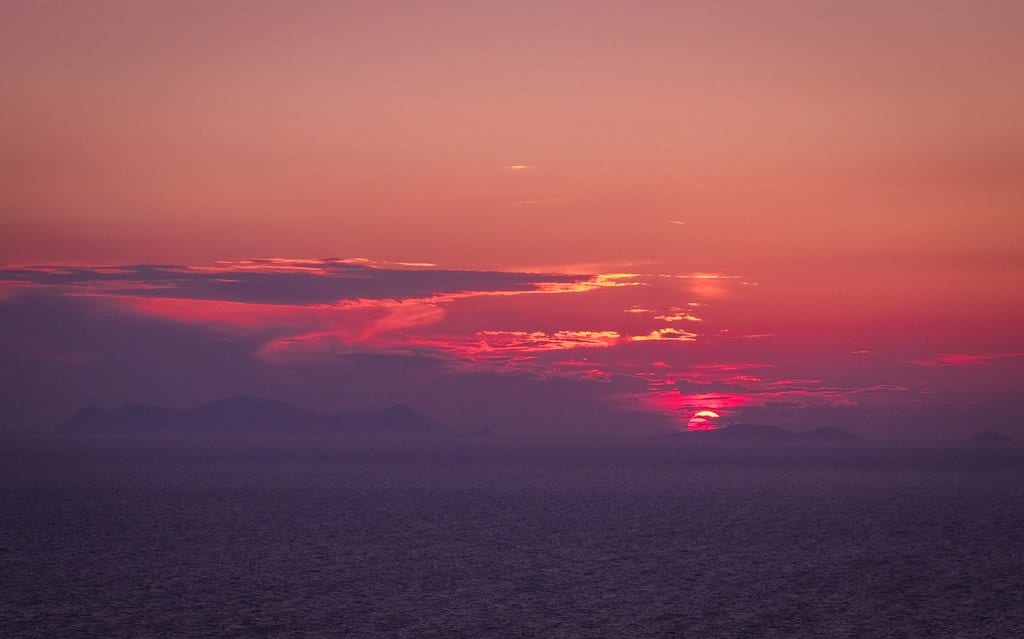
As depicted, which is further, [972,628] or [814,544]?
[814,544]

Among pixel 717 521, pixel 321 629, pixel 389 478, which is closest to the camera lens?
pixel 321 629

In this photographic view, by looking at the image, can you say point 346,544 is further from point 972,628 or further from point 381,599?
point 972,628

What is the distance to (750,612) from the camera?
120 feet

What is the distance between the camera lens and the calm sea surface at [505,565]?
3450cm

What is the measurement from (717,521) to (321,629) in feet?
147

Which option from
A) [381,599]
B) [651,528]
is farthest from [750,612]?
[651,528]

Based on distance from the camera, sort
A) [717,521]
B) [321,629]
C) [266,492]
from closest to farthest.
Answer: [321,629]
[717,521]
[266,492]

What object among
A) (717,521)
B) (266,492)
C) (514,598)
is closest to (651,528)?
(717,521)

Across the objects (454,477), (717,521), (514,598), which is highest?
(514,598)

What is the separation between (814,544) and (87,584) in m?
37.7

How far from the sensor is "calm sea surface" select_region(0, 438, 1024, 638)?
113ft

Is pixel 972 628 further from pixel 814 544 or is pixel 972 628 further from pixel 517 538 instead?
pixel 517 538

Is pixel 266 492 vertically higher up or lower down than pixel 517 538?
lower down

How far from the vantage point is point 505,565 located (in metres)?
48.2
